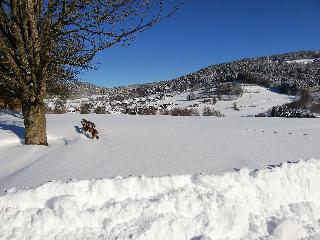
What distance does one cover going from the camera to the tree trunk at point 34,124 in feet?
26.6

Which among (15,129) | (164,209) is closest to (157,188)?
(164,209)

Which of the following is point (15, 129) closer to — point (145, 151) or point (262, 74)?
point (145, 151)

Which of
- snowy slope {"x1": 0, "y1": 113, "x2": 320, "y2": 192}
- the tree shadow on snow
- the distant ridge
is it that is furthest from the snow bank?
the distant ridge

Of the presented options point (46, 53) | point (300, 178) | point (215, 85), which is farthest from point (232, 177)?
point (215, 85)

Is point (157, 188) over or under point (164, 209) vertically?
over

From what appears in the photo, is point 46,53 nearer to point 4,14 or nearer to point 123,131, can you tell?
point 4,14

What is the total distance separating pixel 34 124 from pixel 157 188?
3.59m

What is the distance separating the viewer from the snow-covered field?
501 centimetres

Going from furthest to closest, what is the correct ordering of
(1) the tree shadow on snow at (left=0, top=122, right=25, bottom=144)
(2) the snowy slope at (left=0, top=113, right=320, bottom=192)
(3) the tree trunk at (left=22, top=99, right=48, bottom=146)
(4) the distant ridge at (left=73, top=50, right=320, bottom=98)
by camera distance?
(4) the distant ridge at (left=73, top=50, right=320, bottom=98) < (1) the tree shadow on snow at (left=0, top=122, right=25, bottom=144) < (3) the tree trunk at (left=22, top=99, right=48, bottom=146) < (2) the snowy slope at (left=0, top=113, right=320, bottom=192)

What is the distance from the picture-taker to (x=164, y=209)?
5.34 meters

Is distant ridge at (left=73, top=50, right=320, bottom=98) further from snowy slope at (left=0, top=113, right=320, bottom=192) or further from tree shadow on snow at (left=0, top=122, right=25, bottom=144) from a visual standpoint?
tree shadow on snow at (left=0, top=122, right=25, bottom=144)

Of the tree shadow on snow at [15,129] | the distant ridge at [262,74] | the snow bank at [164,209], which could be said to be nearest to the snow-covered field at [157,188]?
the snow bank at [164,209]

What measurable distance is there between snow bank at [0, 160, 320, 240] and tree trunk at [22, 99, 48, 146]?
116 inches

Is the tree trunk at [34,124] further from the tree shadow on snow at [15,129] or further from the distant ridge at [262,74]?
the distant ridge at [262,74]
